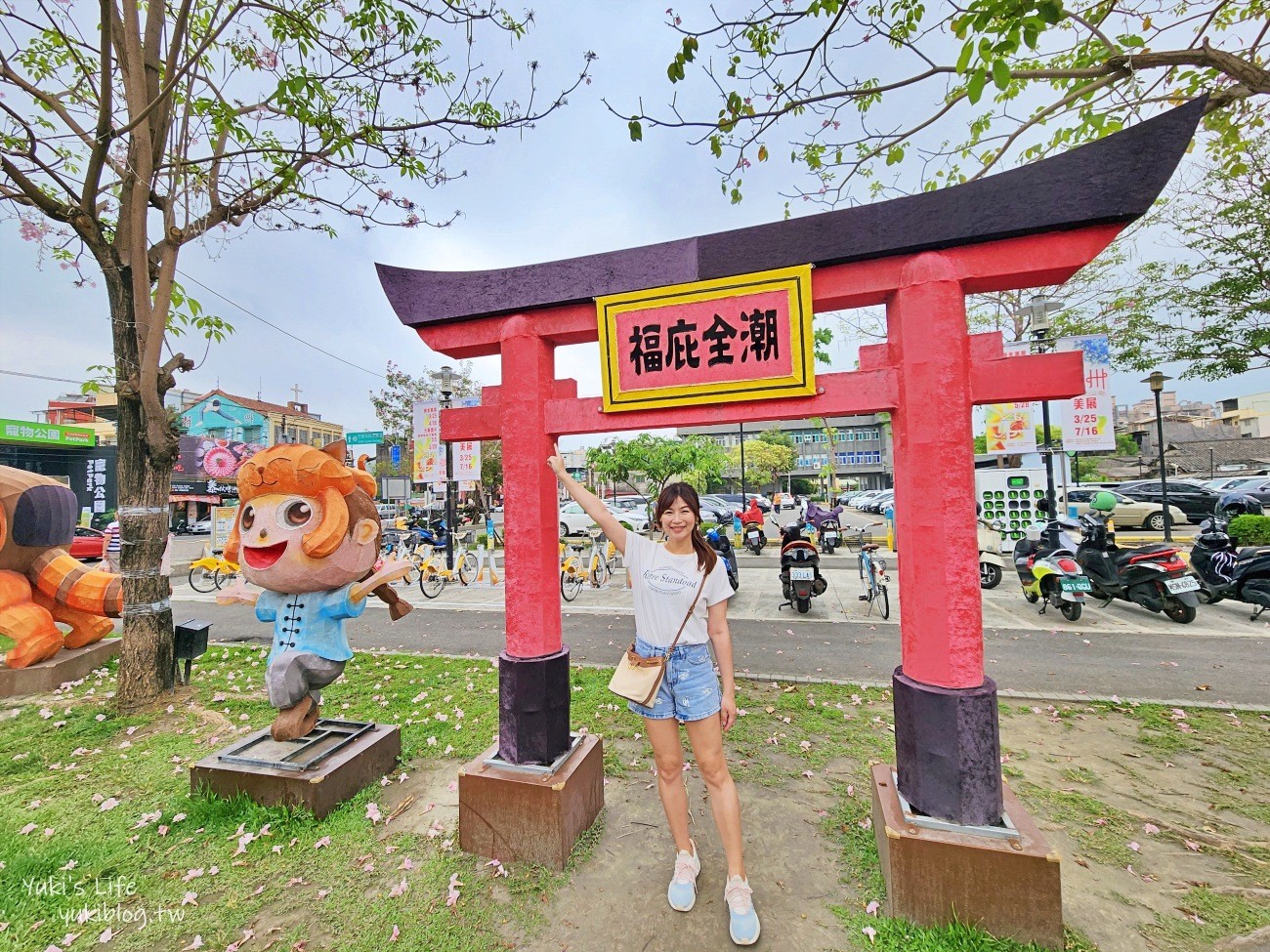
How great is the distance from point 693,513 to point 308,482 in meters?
2.62

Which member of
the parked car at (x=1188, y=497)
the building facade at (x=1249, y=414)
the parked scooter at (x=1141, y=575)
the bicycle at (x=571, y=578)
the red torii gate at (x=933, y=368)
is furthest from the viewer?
the building facade at (x=1249, y=414)

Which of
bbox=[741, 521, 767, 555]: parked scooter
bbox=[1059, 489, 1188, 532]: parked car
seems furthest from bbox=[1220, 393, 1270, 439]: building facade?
bbox=[741, 521, 767, 555]: parked scooter

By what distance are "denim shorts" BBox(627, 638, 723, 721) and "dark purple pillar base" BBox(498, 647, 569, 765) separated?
742 mm

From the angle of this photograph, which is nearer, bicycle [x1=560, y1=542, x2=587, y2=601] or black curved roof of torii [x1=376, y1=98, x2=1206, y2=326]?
black curved roof of torii [x1=376, y1=98, x2=1206, y2=326]

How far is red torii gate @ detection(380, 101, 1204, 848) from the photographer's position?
2.43m

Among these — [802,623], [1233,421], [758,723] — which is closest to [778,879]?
[758,723]

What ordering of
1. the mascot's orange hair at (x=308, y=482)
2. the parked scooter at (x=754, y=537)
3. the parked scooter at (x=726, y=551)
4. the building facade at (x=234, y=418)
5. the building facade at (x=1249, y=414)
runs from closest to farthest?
the mascot's orange hair at (x=308, y=482) < the parked scooter at (x=726, y=551) < the parked scooter at (x=754, y=537) < the building facade at (x=234, y=418) < the building facade at (x=1249, y=414)

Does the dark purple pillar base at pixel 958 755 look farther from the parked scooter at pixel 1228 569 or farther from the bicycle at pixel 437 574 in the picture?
the bicycle at pixel 437 574

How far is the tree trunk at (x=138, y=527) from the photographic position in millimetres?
5129

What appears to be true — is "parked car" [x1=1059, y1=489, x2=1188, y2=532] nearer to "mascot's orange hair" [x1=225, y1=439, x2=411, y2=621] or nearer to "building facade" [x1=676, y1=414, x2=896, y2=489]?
"mascot's orange hair" [x1=225, y1=439, x2=411, y2=621]

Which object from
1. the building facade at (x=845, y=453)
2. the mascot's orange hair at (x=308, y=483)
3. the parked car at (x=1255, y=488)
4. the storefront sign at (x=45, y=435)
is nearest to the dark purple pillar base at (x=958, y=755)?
the mascot's orange hair at (x=308, y=483)

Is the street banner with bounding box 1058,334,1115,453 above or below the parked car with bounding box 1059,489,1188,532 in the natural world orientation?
above

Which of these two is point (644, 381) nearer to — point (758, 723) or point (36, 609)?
point (758, 723)

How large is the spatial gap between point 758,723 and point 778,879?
77.4 inches
